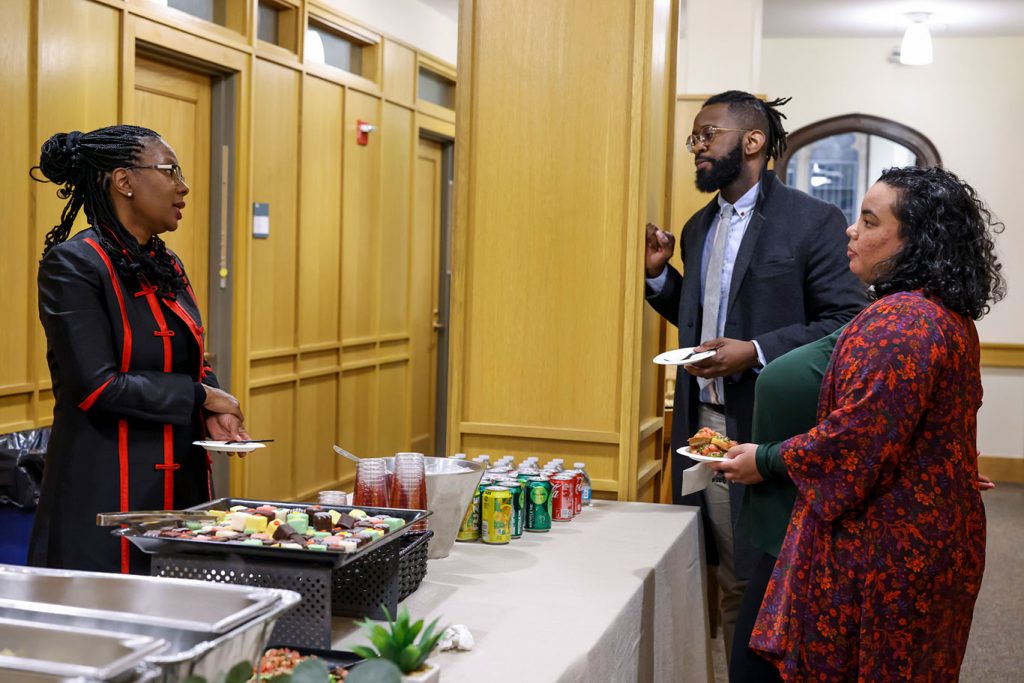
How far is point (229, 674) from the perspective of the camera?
3.58 feet

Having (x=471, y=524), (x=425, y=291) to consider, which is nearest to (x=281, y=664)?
(x=471, y=524)

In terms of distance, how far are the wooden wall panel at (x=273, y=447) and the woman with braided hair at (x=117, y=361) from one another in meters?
3.05

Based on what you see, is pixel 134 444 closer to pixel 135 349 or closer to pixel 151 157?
pixel 135 349

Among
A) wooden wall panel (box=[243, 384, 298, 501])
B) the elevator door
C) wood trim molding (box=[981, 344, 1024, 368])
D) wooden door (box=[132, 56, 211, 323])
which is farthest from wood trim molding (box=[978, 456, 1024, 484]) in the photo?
wooden door (box=[132, 56, 211, 323])

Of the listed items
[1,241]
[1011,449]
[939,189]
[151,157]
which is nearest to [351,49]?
[1,241]

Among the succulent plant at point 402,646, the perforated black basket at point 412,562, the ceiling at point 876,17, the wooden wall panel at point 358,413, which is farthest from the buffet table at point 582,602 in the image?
the ceiling at point 876,17

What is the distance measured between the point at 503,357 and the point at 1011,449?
253 inches

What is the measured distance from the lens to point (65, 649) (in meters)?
1.12

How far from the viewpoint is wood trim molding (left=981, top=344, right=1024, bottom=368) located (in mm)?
8062

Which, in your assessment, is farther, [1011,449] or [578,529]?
[1011,449]

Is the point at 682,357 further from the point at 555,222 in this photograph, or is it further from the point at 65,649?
the point at 65,649

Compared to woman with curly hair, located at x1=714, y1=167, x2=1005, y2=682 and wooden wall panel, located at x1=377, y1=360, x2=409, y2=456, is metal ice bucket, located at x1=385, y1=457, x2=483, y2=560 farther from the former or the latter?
wooden wall panel, located at x1=377, y1=360, x2=409, y2=456

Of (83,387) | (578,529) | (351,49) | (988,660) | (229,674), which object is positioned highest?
(351,49)

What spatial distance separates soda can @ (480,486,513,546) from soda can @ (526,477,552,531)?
0.13 m
